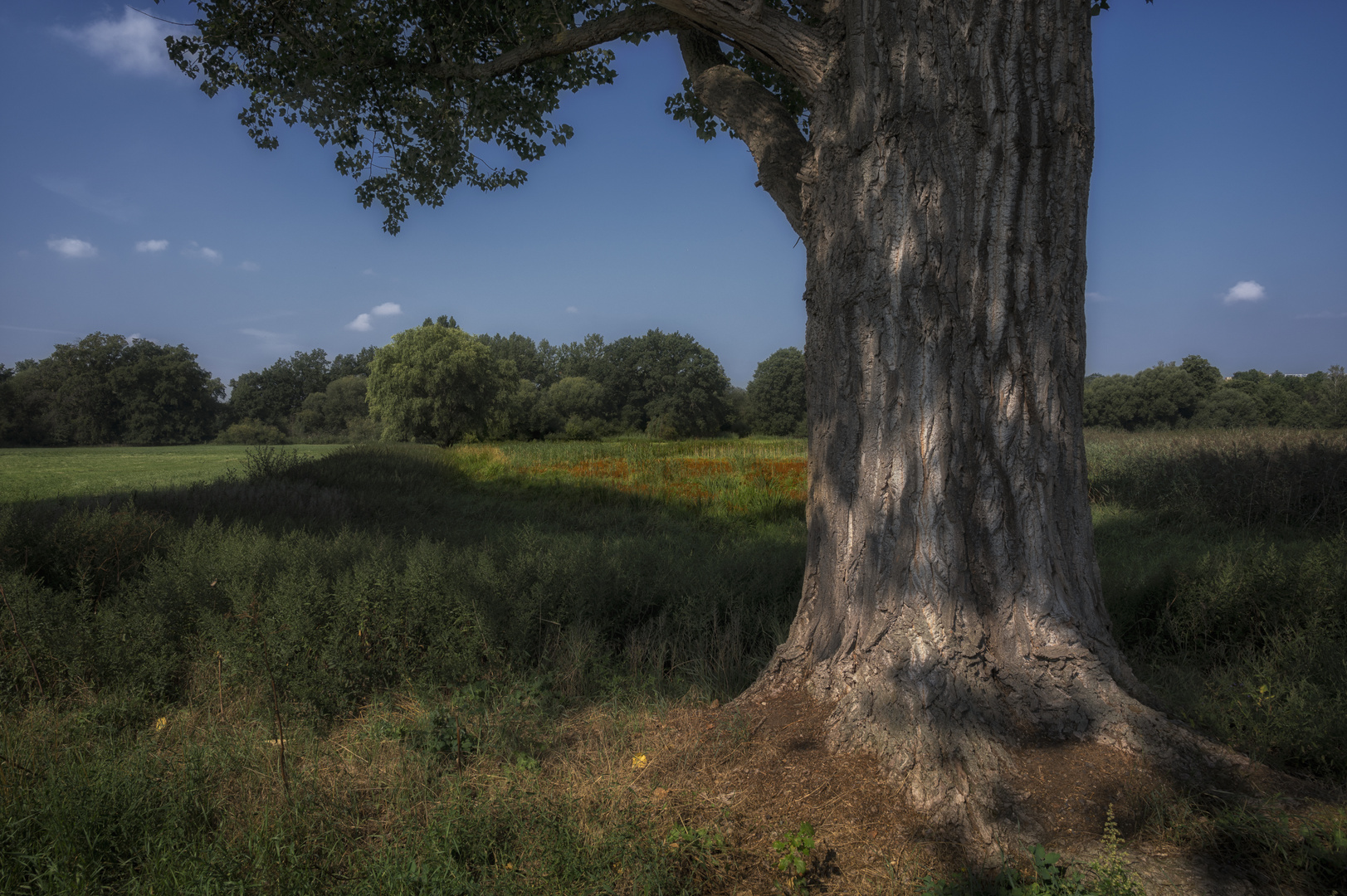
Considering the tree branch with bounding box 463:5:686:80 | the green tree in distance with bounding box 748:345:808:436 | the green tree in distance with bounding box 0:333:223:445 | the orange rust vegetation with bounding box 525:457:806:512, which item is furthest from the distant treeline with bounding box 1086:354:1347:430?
the green tree in distance with bounding box 0:333:223:445

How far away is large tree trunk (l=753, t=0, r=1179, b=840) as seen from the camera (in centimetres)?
278

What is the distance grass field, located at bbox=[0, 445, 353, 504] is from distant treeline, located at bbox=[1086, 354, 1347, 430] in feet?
144

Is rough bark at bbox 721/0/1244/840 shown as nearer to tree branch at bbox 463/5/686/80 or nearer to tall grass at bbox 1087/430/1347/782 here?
tall grass at bbox 1087/430/1347/782

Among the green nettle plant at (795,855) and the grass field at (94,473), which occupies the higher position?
the grass field at (94,473)

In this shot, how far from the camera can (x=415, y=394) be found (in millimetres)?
31297

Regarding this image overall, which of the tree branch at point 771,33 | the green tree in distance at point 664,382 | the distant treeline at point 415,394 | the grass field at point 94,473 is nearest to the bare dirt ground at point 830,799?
the tree branch at point 771,33

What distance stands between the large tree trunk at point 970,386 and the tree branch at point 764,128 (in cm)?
77

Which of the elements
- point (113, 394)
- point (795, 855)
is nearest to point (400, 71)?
point (795, 855)

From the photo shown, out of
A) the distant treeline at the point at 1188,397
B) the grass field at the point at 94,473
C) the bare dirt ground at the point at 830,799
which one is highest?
the distant treeline at the point at 1188,397

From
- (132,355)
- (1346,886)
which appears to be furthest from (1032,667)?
(132,355)

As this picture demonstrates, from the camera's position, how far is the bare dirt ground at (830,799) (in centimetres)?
219

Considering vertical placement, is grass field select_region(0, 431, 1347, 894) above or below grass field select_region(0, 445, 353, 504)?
below

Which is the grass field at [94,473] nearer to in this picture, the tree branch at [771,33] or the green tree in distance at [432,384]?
the tree branch at [771,33]

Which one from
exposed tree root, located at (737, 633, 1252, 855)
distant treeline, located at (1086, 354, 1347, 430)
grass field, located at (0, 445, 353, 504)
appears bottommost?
exposed tree root, located at (737, 633, 1252, 855)
